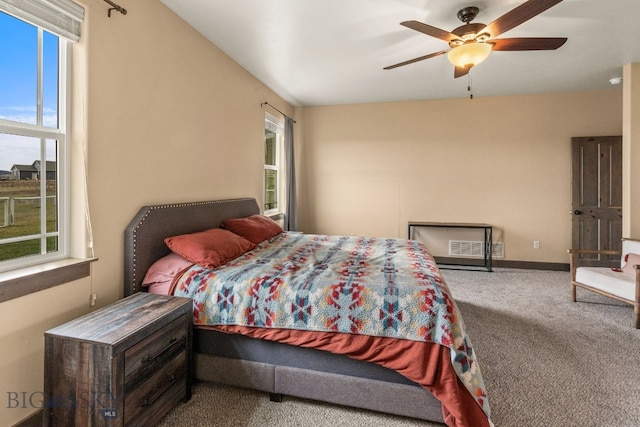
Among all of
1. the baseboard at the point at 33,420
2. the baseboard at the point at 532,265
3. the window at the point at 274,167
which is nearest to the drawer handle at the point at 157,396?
the baseboard at the point at 33,420

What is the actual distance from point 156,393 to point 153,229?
111 cm

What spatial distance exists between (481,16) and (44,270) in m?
3.47

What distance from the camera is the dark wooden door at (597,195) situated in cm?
434

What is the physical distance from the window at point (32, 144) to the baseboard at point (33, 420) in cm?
75

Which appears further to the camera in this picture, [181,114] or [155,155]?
[181,114]

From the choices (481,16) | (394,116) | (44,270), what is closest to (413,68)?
(481,16)

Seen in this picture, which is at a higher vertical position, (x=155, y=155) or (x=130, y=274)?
(x=155, y=155)

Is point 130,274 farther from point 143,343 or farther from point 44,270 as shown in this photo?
point 143,343

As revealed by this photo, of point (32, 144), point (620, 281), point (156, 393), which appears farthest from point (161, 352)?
point (620, 281)

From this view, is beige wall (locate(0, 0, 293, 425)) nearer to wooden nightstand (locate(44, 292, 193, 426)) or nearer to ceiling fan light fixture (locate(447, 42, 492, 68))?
wooden nightstand (locate(44, 292, 193, 426))

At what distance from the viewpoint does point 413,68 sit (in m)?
3.67

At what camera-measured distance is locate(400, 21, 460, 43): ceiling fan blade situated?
211 cm

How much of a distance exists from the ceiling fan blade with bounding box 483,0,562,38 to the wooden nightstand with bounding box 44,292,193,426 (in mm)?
2705

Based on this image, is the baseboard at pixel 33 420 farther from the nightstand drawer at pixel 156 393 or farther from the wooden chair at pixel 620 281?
the wooden chair at pixel 620 281
